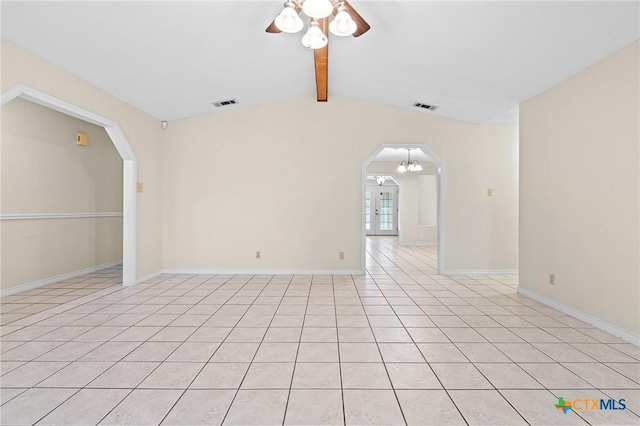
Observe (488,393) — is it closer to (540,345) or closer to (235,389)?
(540,345)

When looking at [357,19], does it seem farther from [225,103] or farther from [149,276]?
[149,276]

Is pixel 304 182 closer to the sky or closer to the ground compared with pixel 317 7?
closer to the ground

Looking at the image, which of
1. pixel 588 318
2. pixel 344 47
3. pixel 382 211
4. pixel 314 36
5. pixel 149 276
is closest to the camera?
pixel 314 36

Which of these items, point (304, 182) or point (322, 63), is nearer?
point (322, 63)

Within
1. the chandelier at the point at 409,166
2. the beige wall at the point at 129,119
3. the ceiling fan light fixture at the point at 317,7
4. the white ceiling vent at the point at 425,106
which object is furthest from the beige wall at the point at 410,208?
the ceiling fan light fixture at the point at 317,7

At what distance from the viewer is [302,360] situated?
7.05 feet

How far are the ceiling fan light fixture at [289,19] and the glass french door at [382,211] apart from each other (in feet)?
34.6

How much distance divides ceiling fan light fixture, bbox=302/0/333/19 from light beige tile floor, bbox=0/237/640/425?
8.30ft

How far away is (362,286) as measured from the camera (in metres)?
4.31

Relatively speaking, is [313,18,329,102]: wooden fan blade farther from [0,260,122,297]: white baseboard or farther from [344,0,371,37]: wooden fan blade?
[0,260,122,297]: white baseboard

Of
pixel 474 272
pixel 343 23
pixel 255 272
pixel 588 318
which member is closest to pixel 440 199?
pixel 474 272

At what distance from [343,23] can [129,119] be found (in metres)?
3.67

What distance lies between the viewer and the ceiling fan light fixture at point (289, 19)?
2176mm

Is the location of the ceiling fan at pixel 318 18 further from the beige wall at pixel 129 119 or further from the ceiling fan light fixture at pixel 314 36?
the beige wall at pixel 129 119
